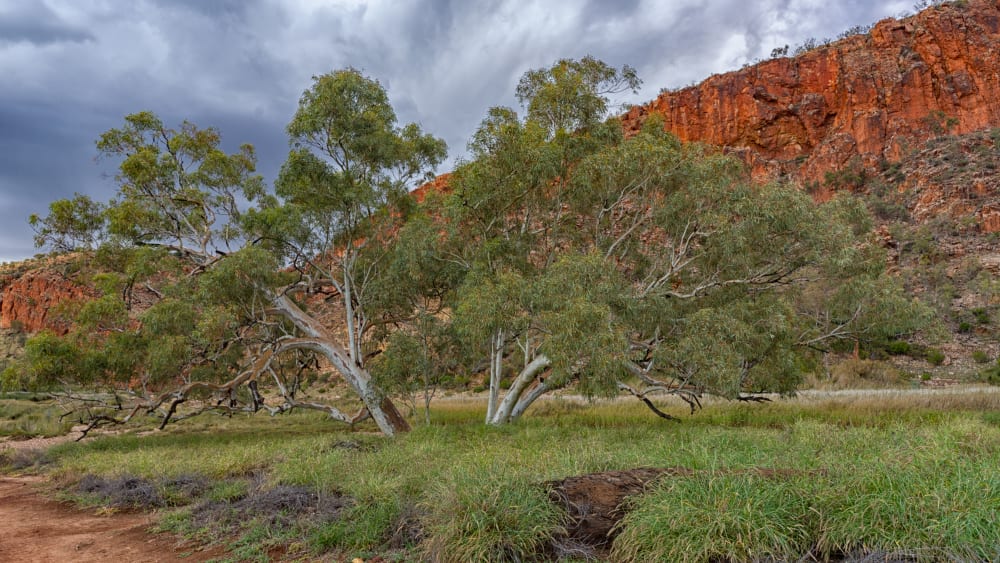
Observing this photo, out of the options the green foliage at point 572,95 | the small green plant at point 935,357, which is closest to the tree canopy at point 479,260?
the green foliage at point 572,95

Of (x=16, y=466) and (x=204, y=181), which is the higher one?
(x=204, y=181)

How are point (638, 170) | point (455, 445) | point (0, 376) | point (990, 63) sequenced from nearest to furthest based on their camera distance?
point (455, 445) → point (0, 376) → point (638, 170) → point (990, 63)

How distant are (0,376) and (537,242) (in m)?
12.8

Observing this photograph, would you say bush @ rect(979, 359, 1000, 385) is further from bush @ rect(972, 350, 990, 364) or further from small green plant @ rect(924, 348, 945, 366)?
small green plant @ rect(924, 348, 945, 366)

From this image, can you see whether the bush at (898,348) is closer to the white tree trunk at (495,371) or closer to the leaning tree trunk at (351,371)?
the white tree trunk at (495,371)

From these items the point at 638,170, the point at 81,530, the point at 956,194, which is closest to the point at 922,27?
the point at 956,194

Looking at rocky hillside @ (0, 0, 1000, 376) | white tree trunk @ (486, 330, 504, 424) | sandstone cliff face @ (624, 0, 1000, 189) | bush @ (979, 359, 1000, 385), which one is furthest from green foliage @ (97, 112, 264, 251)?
sandstone cliff face @ (624, 0, 1000, 189)

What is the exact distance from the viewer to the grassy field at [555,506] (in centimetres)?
311

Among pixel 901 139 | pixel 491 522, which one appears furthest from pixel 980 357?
pixel 901 139

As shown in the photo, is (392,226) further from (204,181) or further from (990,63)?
(990,63)

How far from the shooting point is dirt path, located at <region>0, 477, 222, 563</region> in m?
4.70

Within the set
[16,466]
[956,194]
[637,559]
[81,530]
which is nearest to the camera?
[637,559]

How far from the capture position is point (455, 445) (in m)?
8.71

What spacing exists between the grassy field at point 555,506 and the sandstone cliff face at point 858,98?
44695 millimetres
